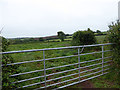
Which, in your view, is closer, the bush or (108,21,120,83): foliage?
(108,21,120,83): foliage

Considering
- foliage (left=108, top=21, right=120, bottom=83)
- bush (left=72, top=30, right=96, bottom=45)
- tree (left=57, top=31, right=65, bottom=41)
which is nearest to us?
foliage (left=108, top=21, right=120, bottom=83)

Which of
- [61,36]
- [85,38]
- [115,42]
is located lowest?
[115,42]

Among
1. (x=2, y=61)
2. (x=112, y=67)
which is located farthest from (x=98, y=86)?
(x=2, y=61)

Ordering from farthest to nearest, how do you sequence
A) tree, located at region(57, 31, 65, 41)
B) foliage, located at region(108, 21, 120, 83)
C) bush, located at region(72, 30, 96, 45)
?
tree, located at region(57, 31, 65, 41), bush, located at region(72, 30, 96, 45), foliage, located at region(108, 21, 120, 83)

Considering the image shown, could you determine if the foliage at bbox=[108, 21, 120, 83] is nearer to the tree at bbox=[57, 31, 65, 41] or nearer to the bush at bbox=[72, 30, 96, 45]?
the bush at bbox=[72, 30, 96, 45]

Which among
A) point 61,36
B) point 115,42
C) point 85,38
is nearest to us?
point 115,42

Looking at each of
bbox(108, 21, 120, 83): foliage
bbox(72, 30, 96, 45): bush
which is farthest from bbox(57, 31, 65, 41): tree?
bbox(108, 21, 120, 83): foliage

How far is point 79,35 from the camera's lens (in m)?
7.82

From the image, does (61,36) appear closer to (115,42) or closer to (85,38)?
(85,38)

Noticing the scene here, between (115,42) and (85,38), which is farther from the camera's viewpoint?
(85,38)

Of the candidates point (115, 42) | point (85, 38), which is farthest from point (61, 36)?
point (115, 42)

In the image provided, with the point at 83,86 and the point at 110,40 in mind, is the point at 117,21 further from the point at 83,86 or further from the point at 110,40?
the point at 83,86

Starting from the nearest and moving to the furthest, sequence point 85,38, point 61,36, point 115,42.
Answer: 1. point 115,42
2. point 85,38
3. point 61,36

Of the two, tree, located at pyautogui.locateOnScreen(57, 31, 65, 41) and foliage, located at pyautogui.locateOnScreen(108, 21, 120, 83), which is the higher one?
tree, located at pyautogui.locateOnScreen(57, 31, 65, 41)
